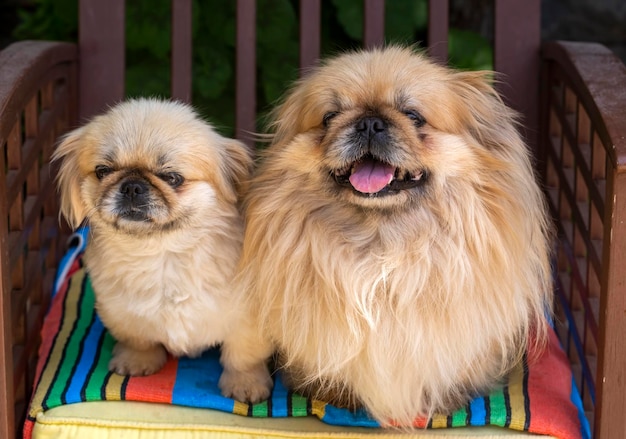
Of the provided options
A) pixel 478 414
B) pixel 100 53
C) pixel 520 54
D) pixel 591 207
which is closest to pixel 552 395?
pixel 478 414

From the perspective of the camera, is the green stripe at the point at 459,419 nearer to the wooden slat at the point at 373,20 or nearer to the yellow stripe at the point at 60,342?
the yellow stripe at the point at 60,342

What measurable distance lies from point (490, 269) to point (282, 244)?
0.43 m

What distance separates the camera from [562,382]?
1.92 m

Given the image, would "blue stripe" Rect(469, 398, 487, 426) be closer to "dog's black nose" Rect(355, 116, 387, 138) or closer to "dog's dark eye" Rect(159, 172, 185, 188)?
"dog's black nose" Rect(355, 116, 387, 138)

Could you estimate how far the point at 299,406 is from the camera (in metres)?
1.84

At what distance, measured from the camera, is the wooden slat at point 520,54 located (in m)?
2.41

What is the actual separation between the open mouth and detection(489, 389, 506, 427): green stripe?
0.50 m

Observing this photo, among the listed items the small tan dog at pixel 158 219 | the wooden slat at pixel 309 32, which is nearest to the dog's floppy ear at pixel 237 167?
the small tan dog at pixel 158 219

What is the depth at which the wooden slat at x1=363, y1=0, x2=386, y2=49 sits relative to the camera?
244cm

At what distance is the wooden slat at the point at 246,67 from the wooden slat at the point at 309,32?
14cm

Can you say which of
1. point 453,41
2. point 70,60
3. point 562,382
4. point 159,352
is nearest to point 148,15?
point 70,60

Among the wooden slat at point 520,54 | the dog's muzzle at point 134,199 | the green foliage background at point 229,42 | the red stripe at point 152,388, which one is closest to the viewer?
the dog's muzzle at point 134,199

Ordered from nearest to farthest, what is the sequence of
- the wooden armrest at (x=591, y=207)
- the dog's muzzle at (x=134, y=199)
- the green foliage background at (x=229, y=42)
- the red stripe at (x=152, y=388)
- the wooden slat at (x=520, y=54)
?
the wooden armrest at (x=591, y=207)
the dog's muzzle at (x=134, y=199)
the red stripe at (x=152, y=388)
the wooden slat at (x=520, y=54)
the green foliage background at (x=229, y=42)

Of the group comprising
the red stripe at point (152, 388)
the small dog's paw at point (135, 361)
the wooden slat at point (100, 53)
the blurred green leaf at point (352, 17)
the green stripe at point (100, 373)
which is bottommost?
the red stripe at point (152, 388)
